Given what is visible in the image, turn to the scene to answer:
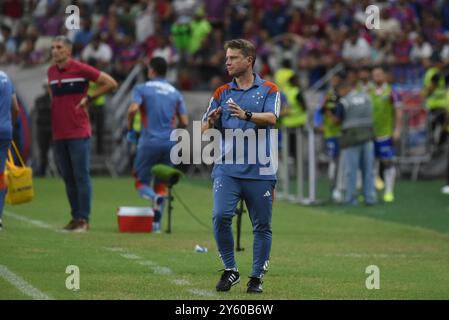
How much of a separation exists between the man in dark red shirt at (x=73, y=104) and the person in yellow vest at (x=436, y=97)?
12.6m

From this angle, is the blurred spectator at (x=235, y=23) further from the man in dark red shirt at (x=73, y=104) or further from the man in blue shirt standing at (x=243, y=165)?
the man in blue shirt standing at (x=243, y=165)

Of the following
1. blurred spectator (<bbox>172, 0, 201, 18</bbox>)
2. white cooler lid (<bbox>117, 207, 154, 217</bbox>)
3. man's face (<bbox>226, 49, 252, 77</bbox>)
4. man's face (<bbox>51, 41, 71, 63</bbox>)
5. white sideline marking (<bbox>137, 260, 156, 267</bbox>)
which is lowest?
white cooler lid (<bbox>117, 207, 154, 217</bbox>)

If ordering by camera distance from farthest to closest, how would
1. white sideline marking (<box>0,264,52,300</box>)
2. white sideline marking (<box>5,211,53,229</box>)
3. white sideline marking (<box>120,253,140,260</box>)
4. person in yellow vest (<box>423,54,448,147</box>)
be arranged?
person in yellow vest (<box>423,54,448,147</box>) < white sideline marking (<box>5,211,53,229</box>) < white sideline marking (<box>120,253,140,260</box>) < white sideline marking (<box>0,264,52,300</box>)

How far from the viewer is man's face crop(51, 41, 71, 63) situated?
53.9ft

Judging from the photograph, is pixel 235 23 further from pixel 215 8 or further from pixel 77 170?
pixel 77 170

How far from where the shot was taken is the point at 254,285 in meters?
11.2

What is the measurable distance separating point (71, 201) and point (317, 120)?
9.93m

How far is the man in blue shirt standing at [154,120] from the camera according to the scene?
17.1 metres

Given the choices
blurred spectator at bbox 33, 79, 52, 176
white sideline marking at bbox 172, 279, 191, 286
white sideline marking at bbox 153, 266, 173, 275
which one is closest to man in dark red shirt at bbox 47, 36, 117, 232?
white sideline marking at bbox 153, 266, 173, 275

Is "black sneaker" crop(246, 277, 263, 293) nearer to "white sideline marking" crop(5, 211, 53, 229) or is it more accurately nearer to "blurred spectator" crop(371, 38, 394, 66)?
"white sideline marking" crop(5, 211, 53, 229)

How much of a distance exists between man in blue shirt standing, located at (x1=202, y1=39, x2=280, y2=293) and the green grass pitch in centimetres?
40

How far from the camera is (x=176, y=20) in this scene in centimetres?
3384

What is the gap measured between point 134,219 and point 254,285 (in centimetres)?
624
